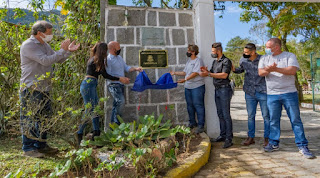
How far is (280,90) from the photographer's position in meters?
4.03

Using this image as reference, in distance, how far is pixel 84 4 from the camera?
5758mm

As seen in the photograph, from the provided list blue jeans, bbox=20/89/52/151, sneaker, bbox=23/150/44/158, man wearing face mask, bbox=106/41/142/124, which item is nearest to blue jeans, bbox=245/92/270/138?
man wearing face mask, bbox=106/41/142/124

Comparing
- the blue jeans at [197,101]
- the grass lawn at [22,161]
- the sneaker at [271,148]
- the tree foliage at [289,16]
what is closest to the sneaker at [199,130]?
the blue jeans at [197,101]

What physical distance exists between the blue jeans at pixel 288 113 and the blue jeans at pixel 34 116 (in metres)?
3.38

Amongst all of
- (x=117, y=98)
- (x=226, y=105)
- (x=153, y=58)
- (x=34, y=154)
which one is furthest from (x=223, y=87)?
(x=34, y=154)

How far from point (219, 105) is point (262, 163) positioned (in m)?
1.34

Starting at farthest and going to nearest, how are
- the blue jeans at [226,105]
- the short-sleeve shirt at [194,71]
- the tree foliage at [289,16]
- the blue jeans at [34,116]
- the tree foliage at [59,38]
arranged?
the tree foliage at [289,16]
the tree foliage at [59,38]
the short-sleeve shirt at [194,71]
the blue jeans at [226,105]
the blue jeans at [34,116]

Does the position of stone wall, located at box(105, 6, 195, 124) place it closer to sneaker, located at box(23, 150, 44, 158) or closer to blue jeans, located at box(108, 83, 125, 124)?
blue jeans, located at box(108, 83, 125, 124)

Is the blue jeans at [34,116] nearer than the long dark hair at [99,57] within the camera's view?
Yes

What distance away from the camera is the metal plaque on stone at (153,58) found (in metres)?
5.34

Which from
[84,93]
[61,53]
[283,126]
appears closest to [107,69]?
[84,93]

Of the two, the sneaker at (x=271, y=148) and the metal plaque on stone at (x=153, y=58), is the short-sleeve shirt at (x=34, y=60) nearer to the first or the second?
the metal plaque on stone at (x=153, y=58)

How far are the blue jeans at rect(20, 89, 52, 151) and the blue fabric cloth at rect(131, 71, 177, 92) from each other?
171 cm

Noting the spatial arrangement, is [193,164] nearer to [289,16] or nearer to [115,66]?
[115,66]
